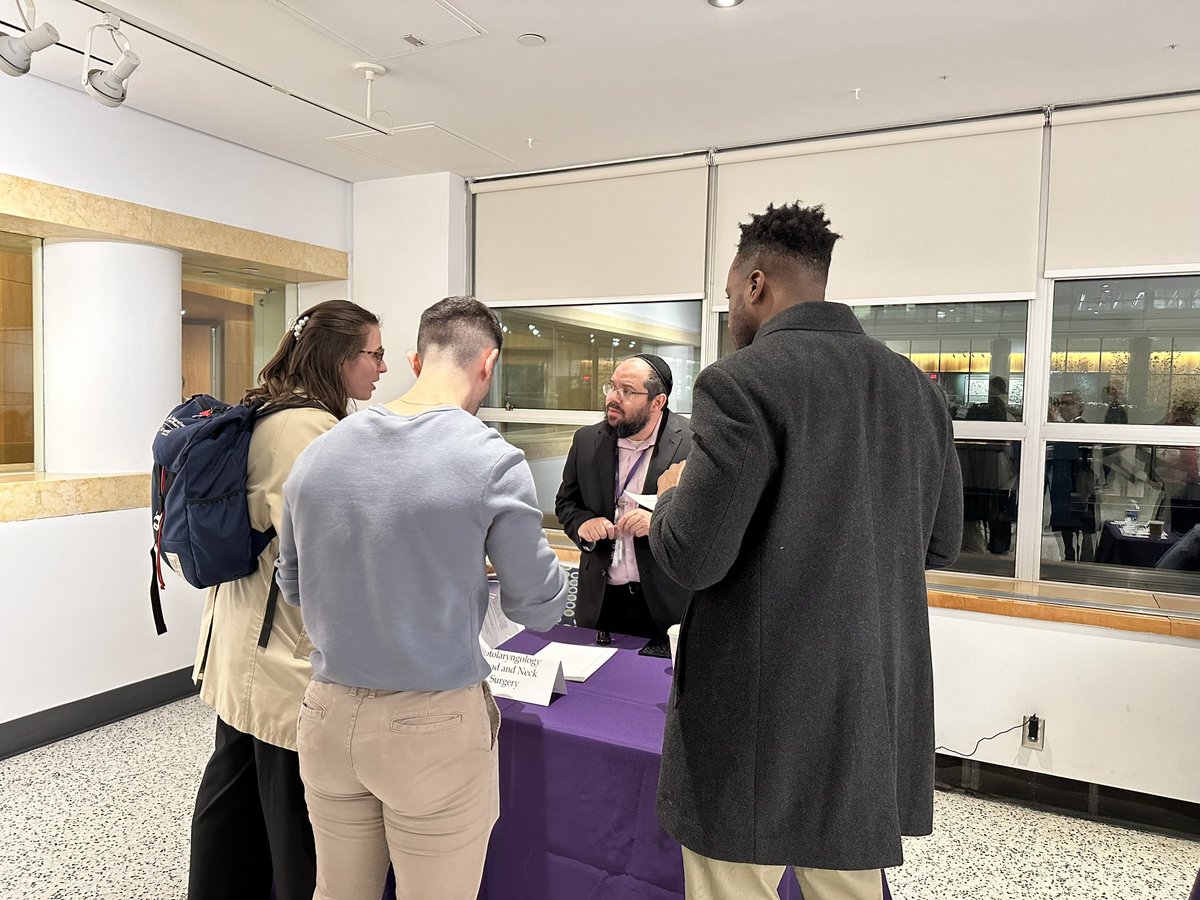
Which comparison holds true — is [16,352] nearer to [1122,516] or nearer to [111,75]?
[111,75]

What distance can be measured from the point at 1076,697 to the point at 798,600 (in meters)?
2.65

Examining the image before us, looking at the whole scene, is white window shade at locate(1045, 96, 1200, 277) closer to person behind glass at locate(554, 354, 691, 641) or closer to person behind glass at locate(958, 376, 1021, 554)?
person behind glass at locate(958, 376, 1021, 554)

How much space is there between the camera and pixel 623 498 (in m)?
2.81

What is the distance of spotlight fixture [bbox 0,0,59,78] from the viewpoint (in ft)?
7.63

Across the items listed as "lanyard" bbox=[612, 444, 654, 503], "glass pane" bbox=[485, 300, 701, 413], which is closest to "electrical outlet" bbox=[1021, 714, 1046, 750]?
"lanyard" bbox=[612, 444, 654, 503]

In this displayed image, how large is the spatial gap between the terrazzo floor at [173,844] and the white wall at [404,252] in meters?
2.47

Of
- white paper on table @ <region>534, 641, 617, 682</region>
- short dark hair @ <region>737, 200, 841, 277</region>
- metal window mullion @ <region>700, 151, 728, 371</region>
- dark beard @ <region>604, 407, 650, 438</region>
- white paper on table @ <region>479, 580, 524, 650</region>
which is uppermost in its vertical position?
metal window mullion @ <region>700, 151, 728, 371</region>

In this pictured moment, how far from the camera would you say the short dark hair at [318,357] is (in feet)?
6.05

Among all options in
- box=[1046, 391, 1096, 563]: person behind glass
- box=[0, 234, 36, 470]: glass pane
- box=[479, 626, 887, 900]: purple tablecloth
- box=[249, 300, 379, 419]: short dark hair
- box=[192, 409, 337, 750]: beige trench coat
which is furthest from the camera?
box=[0, 234, 36, 470]: glass pane

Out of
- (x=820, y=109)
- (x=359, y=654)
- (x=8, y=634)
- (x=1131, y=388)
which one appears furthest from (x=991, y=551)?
(x=8, y=634)

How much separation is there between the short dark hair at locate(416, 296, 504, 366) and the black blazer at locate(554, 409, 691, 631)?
133 cm

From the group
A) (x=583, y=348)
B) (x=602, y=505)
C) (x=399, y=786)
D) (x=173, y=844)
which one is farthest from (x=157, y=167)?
(x=399, y=786)

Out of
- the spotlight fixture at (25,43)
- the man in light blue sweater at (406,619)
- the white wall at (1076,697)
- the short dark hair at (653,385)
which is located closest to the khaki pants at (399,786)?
the man in light blue sweater at (406,619)

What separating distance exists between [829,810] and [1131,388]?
3147mm
